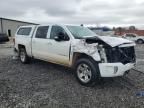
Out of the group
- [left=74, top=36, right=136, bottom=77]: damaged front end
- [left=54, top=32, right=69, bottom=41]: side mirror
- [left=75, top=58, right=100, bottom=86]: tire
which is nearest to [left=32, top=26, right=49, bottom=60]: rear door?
[left=54, top=32, right=69, bottom=41]: side mirror

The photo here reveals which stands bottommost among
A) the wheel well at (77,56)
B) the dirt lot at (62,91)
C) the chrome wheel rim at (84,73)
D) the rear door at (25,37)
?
the dirt lot at (62,91)

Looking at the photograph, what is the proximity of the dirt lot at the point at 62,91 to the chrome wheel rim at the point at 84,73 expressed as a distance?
0.25 metres

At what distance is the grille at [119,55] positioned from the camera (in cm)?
613

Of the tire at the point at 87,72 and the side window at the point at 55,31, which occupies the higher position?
the side window at the point at 55,31

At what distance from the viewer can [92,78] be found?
624cm

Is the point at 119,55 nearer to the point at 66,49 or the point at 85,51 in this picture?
the point at 85,51

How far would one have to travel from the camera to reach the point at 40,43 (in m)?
8.54

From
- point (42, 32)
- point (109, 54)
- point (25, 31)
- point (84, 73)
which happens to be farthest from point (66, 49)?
point (25, 31)

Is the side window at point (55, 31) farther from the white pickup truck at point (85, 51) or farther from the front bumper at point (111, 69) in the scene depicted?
the front bumper at point (111, 69)

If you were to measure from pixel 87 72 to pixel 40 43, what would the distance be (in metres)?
2.77

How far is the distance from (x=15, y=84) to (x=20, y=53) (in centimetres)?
385

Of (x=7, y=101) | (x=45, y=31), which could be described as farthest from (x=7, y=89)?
A: (x=45, y=31)

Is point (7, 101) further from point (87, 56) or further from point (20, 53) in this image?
point (20, 53)

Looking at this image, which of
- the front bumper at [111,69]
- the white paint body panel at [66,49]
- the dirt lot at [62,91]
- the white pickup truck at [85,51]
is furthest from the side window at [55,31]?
the front bumper at [111,69]
